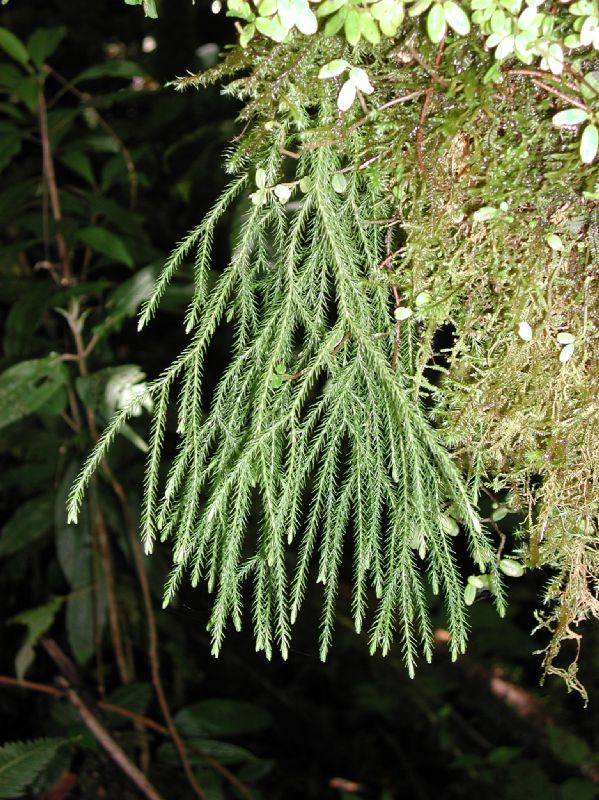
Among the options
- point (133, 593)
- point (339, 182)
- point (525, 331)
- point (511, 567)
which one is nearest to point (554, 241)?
point (525, 331)

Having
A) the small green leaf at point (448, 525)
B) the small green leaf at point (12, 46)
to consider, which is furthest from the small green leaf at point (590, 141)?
the small green leaf at point (12, 46)

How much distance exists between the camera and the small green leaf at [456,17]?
1.69 feet

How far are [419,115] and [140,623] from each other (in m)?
1.73

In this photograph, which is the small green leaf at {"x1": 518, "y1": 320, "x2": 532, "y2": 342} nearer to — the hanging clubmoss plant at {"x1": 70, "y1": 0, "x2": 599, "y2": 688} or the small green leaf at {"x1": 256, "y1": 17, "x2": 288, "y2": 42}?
the hanging clubmoss plant at {"x1": 70, "y1": 0, "x2": 599, "y2": 688}

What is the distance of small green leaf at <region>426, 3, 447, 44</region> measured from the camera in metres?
0.51

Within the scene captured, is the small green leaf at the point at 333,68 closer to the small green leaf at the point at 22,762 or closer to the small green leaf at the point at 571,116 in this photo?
the small green leaf at the point at 571,116

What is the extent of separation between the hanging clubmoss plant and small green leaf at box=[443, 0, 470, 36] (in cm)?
3

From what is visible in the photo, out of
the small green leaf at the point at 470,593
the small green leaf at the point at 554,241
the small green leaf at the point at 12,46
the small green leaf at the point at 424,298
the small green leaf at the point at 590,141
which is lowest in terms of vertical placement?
the small green leaf at the point at 470,593

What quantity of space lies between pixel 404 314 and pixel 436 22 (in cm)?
23

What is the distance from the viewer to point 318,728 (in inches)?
86.0

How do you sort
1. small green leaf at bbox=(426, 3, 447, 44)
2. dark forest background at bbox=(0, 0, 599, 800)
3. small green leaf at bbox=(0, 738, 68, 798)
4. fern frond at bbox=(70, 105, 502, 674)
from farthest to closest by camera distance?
dark forest background at bbox=(0, 0, 599, 800), small green leaf at bbox=(0, 738, 68, 798), fern frond at bbox=(70, 105, 502, 674), small green leaf at bbox=(426, 3, 447, 44)

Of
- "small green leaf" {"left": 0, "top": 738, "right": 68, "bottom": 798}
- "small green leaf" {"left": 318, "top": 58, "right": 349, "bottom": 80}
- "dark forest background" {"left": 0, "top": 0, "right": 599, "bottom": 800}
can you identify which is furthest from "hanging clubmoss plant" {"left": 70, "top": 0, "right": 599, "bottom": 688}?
"small green leaf" {"left": 0, "top": 738, "right": 68, "bottom": 798}

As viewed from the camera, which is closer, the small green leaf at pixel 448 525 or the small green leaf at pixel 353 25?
the small green leaf at pixel 353 25

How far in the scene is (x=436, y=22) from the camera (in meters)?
0.52
